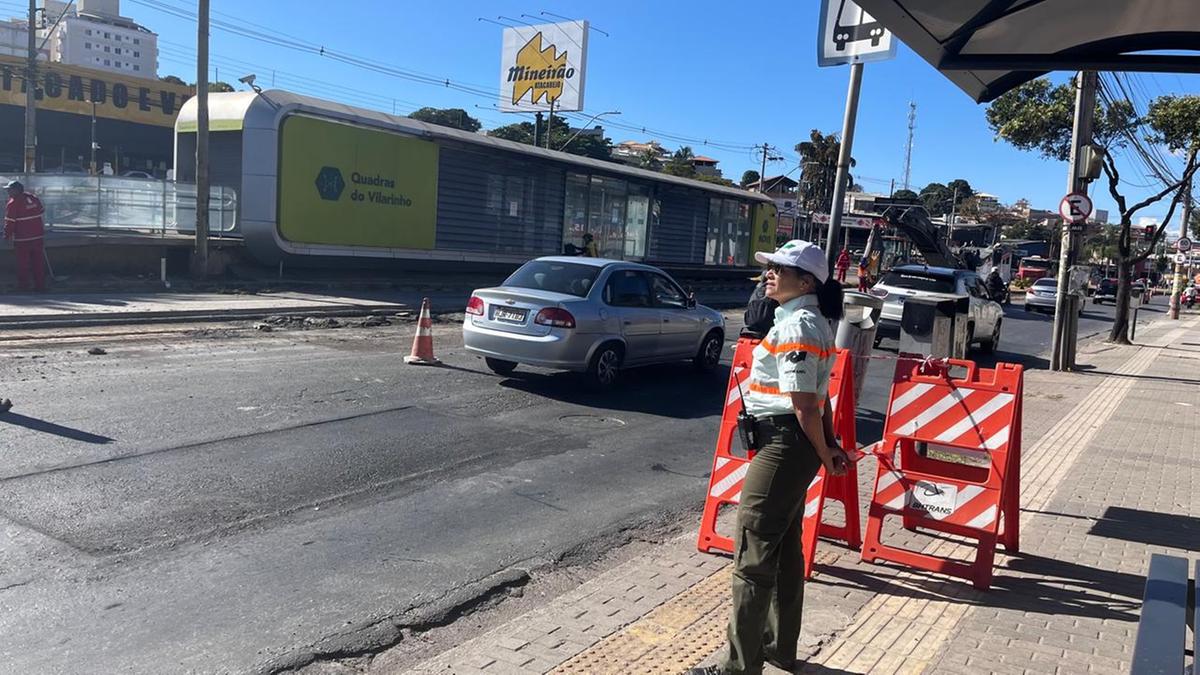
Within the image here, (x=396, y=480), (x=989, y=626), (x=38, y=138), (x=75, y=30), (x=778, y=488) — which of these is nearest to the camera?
(x=778, y=488)

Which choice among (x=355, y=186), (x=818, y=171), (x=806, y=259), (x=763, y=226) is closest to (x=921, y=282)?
(x=355, y=186)

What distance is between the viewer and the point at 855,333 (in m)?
8.70

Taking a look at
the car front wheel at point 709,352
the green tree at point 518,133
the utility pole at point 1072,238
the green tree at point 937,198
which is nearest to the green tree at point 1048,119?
the utility pole at point 1072,238

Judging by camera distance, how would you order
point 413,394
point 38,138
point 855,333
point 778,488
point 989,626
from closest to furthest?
point 778,488
point 989,626
point 855,333
point 413,394
point 38,138

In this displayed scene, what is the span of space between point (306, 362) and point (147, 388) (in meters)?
2.35

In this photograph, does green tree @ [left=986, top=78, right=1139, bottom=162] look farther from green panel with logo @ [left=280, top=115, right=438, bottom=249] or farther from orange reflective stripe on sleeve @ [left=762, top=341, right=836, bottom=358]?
orange reflective stripe on sleeve @ [left=762, top=341, right=836, bottom=358]

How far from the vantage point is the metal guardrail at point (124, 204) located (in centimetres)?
1780

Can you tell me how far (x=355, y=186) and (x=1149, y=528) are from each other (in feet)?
59.2

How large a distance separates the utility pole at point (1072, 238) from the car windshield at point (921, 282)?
6.33 feet

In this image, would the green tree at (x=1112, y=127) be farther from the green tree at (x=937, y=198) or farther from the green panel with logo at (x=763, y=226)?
the green tree at (x=937, y=198)

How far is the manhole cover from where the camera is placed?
9.02 meters

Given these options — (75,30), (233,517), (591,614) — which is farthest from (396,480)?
(75,30)

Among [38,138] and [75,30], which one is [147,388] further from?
[75,30]

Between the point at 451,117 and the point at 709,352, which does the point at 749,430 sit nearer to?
the point at 709,352
